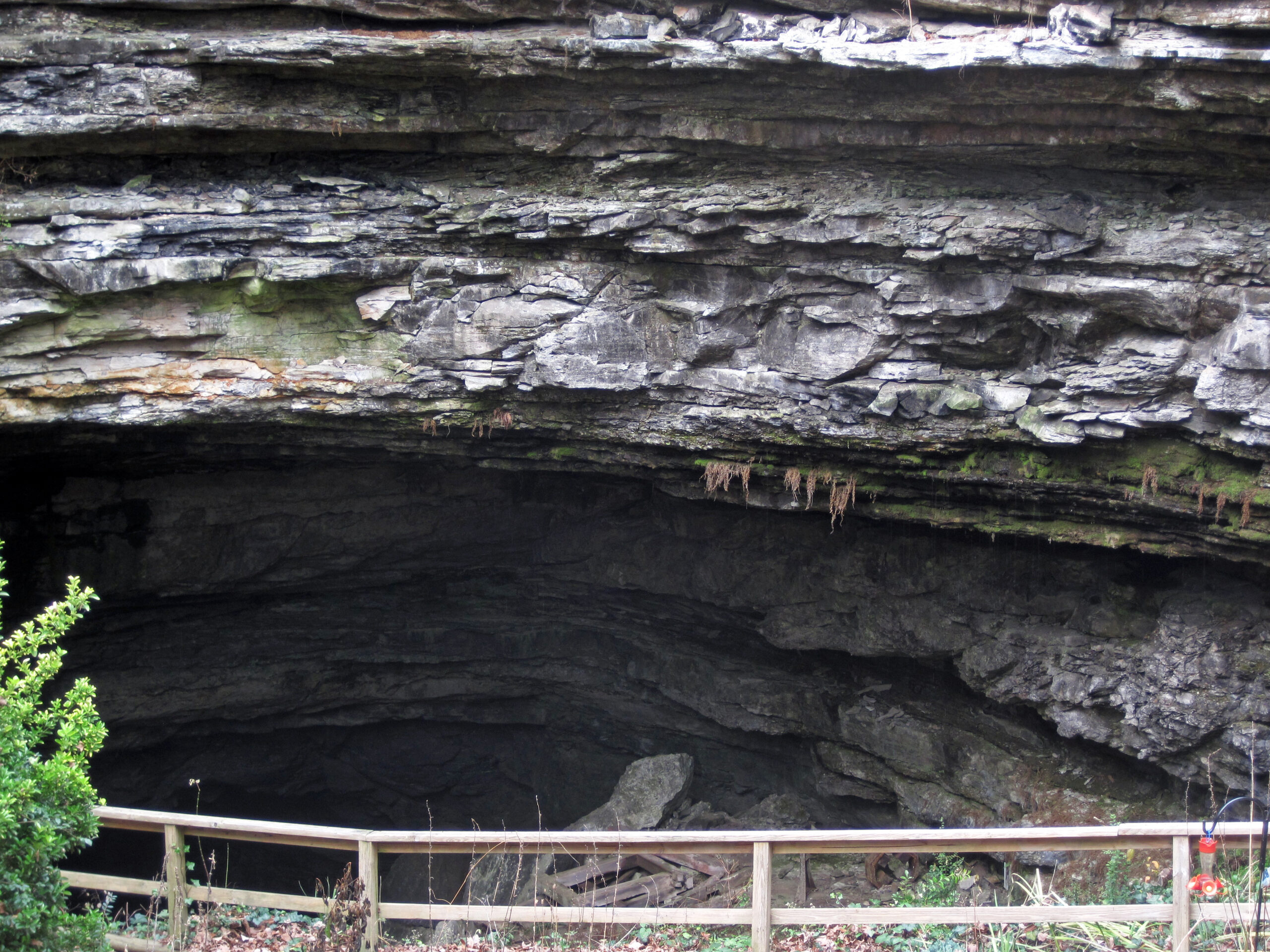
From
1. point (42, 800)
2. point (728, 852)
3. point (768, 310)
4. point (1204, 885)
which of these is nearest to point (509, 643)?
point (768, 310)

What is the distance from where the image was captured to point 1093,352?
6.93 meters

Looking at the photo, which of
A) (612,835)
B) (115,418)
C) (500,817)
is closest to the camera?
(612,835)

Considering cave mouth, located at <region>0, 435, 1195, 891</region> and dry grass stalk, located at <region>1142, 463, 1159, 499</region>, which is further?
cave mouth, located at <region>0, 435, 1195, 891</region>

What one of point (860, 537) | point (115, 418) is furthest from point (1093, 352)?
point (115, 418)

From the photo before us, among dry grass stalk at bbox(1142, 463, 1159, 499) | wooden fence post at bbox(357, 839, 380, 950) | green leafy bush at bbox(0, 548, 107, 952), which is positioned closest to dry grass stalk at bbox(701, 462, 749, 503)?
dry grass stalk at bbox(1142, 463, 1159, 499)

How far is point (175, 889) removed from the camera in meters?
4.33

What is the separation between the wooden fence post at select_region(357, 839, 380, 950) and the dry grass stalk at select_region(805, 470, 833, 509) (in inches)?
Answer: 200

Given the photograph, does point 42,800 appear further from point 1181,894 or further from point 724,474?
point 724,474

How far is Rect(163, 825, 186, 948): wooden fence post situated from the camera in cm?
432

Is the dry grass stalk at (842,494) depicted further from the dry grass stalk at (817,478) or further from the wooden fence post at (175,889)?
the wooden fence post at (175,889)

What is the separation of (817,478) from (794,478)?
0.23m

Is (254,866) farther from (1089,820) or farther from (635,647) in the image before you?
(1089,820)

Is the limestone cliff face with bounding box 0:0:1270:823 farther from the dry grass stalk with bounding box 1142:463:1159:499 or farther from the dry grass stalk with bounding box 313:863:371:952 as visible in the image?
the dry grass stalk with bounding box 313:863:371:952

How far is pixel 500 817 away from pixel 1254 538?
431 inches
